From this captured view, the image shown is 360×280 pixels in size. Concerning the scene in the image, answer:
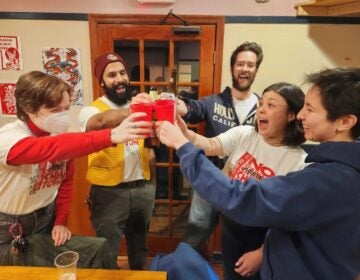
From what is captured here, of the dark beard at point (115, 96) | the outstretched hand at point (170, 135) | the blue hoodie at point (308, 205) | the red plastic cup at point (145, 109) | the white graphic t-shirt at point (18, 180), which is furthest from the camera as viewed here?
the dark beard at point (115, 96)

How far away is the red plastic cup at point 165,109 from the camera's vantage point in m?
1.09

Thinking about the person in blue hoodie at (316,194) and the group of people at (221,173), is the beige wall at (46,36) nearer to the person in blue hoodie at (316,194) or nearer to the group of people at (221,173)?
the group of people at (221,173)

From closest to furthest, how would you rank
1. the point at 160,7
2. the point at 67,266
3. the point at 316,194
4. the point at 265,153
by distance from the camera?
the point at 316,194
the point at 67,266
the point at 265,153
the point at 160,7

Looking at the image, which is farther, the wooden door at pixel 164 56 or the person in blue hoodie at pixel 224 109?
the wooden door at pixel 164 56

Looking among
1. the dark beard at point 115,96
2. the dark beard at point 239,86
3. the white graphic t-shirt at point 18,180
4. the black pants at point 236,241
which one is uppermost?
the dark beard at point 239,86

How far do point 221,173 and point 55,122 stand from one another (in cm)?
80

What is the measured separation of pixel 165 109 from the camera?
1.09 meters

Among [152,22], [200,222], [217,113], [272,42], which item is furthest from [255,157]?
[152,22]

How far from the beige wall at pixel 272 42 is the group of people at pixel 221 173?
22 centimetres

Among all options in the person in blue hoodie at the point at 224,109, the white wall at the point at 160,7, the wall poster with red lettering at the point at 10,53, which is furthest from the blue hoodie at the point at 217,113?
the wall poster with red lettering at the point at 10,53

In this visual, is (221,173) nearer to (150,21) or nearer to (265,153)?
(265,153)

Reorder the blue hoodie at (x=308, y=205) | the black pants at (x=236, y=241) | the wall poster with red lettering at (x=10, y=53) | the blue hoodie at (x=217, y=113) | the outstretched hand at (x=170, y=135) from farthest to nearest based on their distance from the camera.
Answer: the wall poster with red lettering at (x=10, y=53) → the blue hoodie at (x=217, y=113) → the black pants at (x=236, y=241) → the outstretched hand at (x=170, y=135) → the blue hoodie at (x=308, y=205)

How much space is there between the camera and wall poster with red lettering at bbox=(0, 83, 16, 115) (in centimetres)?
239

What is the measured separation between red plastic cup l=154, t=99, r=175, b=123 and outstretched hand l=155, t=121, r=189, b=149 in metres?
0.03
